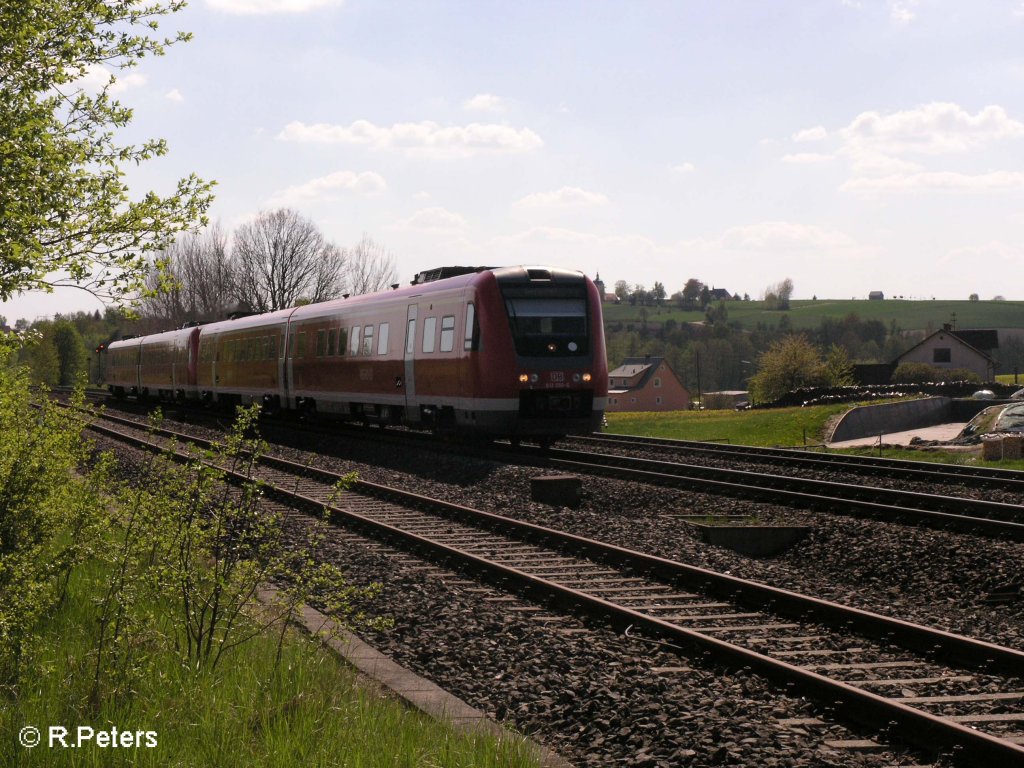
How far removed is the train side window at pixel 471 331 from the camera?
20031 millimetres

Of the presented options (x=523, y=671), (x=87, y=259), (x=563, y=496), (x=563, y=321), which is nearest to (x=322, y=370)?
(x=563, y=321)

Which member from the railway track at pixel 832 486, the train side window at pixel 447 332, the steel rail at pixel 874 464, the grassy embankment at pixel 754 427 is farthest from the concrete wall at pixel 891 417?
the train side window at pixel 447 332

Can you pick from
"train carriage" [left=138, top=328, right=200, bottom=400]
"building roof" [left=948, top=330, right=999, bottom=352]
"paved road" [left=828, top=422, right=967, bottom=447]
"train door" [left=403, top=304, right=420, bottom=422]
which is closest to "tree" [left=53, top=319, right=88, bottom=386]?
"train carriage" [left=138, top=328, right=200, bottom=400]

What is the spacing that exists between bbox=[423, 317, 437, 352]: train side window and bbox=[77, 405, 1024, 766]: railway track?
9074 millimetres

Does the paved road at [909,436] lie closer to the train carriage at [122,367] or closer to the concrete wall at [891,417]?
the concrete wall at [891,417]

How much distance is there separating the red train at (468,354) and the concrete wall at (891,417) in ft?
43.2

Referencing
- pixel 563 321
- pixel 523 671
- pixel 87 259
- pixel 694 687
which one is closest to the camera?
pixel 694 687

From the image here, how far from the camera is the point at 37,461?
27.2 ft

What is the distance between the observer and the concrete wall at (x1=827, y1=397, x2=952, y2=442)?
33.1 m

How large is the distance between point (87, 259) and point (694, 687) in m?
5.60

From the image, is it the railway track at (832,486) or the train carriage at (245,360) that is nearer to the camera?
the railway track at (832,486)

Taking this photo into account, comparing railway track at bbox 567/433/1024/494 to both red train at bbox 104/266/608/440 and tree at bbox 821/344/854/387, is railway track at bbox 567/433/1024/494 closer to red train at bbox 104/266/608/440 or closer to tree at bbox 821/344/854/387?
red train at bbox 104/266/608/440

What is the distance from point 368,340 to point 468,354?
590 cm

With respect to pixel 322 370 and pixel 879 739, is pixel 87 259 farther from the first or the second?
pixel 322 370
